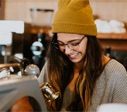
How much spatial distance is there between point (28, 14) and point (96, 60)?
106 centimetres

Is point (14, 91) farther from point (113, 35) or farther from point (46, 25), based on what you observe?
point (46, 25)

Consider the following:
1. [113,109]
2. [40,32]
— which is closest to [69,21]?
[113,109]

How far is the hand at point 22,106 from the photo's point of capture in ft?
1.37

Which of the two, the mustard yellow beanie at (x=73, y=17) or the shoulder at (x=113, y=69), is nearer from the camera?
the mustard yellow beanie at (x=73, y=17)

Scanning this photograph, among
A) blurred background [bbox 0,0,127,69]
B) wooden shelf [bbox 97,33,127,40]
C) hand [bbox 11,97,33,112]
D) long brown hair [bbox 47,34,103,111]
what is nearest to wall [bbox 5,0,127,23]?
blurred background [bbox 0,0,127,69]

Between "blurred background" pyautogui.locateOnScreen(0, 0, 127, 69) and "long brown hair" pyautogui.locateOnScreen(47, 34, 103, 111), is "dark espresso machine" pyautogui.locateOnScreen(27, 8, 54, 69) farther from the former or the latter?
"long brown hair" pyautogui.locateOnScreen(47, 34, 103, 111)

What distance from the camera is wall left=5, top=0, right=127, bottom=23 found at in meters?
1.69

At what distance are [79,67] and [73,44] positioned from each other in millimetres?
155

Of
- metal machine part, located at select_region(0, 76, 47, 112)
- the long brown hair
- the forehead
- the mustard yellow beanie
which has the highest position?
the mustard yellow beanie

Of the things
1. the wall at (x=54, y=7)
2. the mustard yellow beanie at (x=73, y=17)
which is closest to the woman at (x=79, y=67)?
the mustard yellow beanie at (x=73, y=17)

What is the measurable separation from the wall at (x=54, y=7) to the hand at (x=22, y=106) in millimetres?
1295

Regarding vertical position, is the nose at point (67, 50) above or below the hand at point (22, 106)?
above

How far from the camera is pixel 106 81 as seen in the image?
91cm

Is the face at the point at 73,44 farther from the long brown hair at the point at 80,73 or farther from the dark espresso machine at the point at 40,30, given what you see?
the dark espresso machine at the point at 40,30
